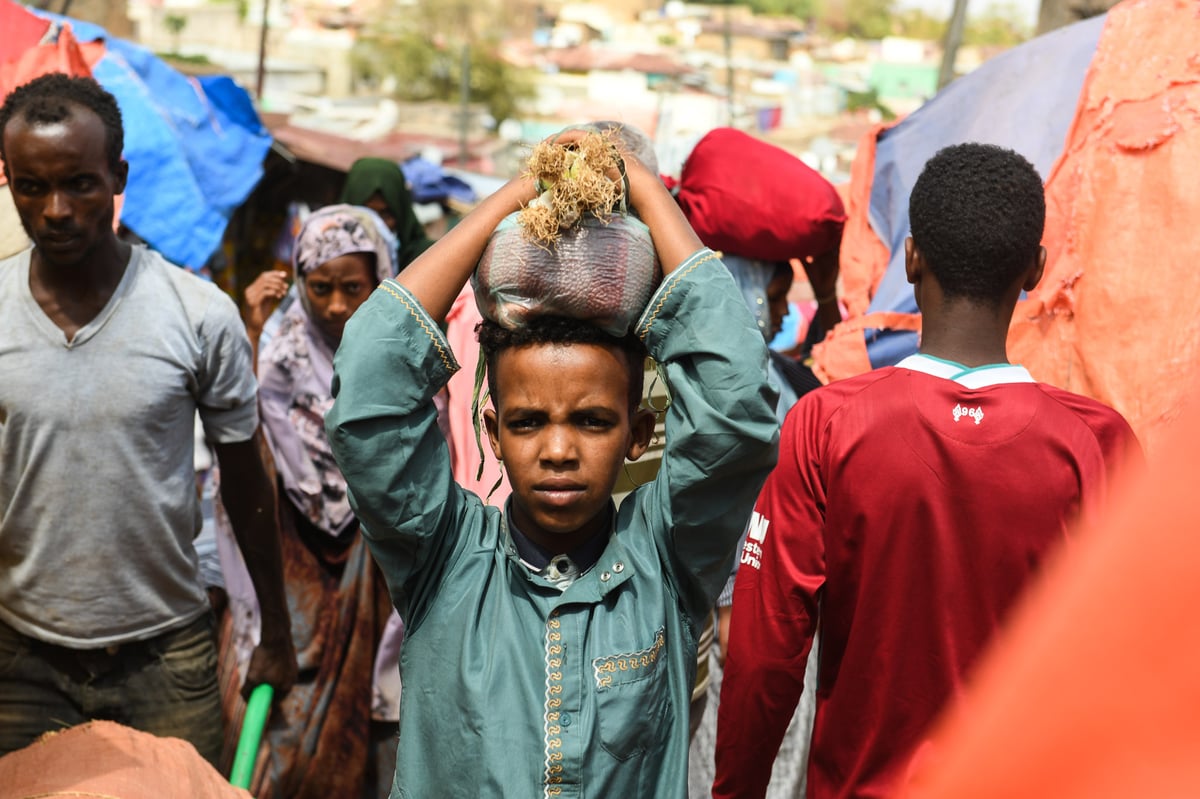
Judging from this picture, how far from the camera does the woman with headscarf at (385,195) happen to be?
665 centimetres

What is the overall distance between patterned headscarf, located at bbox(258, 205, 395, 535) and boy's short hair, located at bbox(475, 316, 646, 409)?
7.99ft

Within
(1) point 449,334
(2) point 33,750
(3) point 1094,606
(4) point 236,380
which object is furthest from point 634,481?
(3) point 1094,606

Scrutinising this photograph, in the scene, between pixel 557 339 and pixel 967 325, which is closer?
pixel 557 339

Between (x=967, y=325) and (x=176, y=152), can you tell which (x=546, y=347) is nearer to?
(x=967, y=325)

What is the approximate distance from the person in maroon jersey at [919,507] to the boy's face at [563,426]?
63 cm

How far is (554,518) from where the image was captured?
207 cm

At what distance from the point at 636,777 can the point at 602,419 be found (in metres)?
0.57

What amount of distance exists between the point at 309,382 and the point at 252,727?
53.7 inches

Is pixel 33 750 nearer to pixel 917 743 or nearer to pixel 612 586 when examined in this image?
pixel 612 586

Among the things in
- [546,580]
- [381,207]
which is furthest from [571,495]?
[381,207]

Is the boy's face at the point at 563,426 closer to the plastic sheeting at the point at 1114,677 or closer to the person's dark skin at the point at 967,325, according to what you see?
the person's dark skin at the point at 967,325

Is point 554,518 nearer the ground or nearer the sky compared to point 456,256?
nearer the ground

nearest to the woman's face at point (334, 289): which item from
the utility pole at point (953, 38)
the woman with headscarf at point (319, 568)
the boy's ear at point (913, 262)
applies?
the woman with headscarf at point (319, 568)

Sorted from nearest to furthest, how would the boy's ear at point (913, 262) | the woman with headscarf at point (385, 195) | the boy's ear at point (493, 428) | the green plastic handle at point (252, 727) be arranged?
the boy's ear at point (493, 428) → the boy's ear at point (913, 262) → the green plastic handle at point (252, 727) → the woman with headscarf at point (385, 195)
